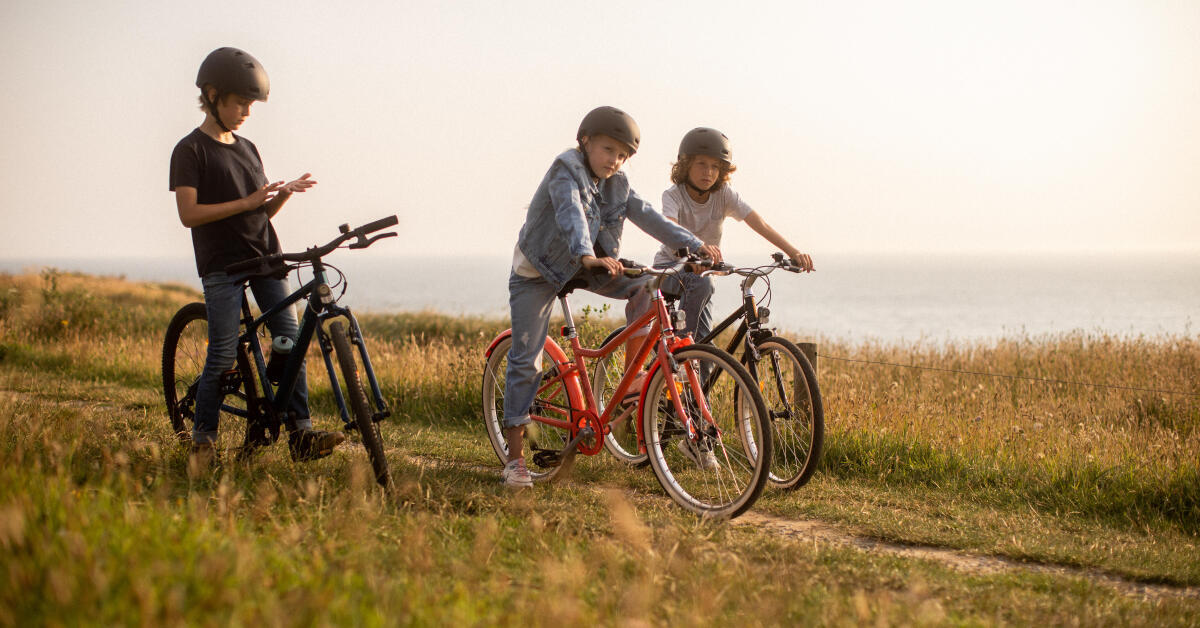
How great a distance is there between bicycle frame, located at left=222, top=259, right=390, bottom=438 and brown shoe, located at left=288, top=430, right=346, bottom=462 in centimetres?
13

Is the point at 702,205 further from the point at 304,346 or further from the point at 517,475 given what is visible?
the point at 304,346

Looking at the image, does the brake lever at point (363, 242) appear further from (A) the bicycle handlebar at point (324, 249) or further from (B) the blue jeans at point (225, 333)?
(B) the blue jeans at point (225, 333)

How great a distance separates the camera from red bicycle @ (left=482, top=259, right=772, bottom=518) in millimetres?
4340

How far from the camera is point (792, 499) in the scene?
4.92 m

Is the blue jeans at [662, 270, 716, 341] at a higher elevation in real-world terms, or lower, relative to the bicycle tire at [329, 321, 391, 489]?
higher

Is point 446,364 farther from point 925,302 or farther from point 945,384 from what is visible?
point 925,302

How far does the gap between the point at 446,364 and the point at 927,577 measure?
5.60 metres

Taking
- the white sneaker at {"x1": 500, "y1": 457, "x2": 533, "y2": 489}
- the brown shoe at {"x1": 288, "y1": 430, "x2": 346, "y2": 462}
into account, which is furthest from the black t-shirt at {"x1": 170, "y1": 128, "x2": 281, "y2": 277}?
the white sneaker at {"x1": 500, "y1": 457, "x2": 533, "y2": 489}

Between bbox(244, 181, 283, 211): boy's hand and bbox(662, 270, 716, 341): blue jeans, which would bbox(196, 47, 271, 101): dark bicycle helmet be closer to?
bbox(244, 181, 283, 211): boy's hand

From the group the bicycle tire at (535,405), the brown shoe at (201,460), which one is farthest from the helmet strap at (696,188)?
the brown shoe at (201,460)

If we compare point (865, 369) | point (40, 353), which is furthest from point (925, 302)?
point (40, 353)

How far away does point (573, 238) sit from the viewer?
14.3 feet

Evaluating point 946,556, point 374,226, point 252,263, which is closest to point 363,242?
point 374,226

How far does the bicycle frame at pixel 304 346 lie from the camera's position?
448 cm
